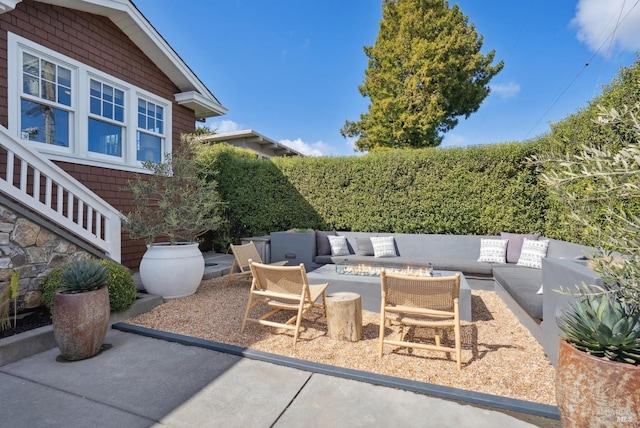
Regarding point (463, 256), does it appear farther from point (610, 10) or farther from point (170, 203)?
point (610, 10)

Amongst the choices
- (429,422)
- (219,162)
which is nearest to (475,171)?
(429,422)

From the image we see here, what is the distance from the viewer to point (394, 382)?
8.27 ft

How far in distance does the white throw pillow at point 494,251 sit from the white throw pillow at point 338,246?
2.68 meters

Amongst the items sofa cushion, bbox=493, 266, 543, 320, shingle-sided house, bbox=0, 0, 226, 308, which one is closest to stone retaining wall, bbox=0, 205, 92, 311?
shingle-sided house, bbox=0, 0, 226, 308

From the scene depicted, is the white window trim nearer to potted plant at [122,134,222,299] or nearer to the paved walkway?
potted plant at [122,134,222,299]

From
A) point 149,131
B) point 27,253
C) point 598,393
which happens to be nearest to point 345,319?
point 598,393

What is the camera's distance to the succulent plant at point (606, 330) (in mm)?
1700

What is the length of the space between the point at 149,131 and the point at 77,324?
5551mm

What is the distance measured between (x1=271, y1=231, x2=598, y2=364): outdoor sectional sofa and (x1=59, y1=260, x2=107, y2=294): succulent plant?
3703 mm

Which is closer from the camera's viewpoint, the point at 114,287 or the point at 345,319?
the point at 345,319

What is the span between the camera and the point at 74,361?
296 cm

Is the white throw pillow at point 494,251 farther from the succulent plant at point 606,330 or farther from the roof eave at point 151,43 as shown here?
the roof eave at point 151,43

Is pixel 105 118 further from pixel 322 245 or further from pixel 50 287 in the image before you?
pixel 322 245

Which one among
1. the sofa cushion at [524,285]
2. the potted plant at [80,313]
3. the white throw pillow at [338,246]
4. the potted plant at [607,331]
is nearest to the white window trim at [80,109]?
the potted plant at [80,313]
